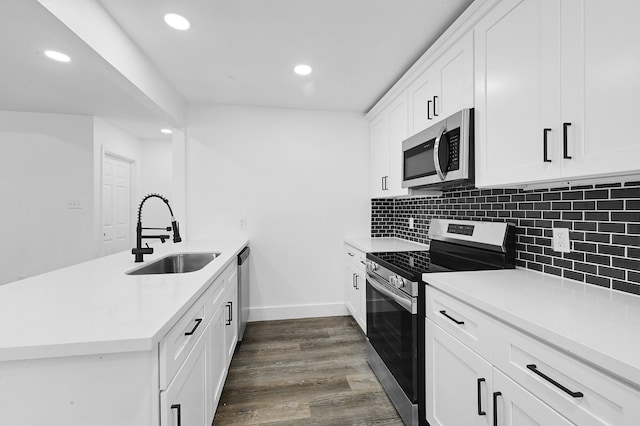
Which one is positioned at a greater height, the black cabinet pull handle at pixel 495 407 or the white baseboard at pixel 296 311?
the black cabinet pull handle at pixel 495 407

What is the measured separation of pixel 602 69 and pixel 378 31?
1315 millimetres

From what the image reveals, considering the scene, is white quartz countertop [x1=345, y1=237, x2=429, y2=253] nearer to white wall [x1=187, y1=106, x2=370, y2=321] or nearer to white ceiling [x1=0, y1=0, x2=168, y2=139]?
white wall [x1=187, y1=106, x2=370, y2=321]

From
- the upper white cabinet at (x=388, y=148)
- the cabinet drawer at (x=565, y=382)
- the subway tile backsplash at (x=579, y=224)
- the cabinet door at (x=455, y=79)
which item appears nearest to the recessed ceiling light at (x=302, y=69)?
Answer: the upper white cabinet at (x=388, y=148)

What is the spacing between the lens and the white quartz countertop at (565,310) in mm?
714

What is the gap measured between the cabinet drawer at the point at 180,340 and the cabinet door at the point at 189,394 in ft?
0.11

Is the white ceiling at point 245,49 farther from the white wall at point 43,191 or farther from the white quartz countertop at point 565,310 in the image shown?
the white quartz countertop at point 565,310

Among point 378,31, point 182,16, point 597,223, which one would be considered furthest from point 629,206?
point 182,16

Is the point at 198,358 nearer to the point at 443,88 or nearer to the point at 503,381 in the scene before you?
the point at 503,381

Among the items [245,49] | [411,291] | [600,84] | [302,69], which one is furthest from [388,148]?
[600,84]

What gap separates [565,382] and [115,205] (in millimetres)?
5316

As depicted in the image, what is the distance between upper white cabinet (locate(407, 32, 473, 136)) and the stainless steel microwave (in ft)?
0.31

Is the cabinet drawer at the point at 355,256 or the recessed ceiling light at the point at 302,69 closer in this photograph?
the recessed ceiling light at the point at 302,69

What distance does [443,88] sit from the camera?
1.88 m

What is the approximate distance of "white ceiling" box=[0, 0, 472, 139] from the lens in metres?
1.68
